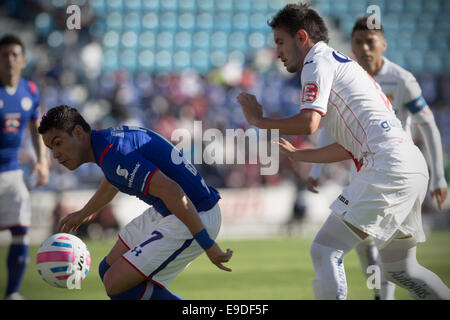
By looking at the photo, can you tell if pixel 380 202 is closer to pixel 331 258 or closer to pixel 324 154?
pixel 331 258

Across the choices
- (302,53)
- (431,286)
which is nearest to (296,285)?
(431,286)

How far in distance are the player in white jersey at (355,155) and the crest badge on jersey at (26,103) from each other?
3923 mm

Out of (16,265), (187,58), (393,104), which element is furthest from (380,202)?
(187,58)

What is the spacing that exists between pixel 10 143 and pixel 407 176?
490 centimetres

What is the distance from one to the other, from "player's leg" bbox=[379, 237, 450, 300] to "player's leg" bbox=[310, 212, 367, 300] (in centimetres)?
33

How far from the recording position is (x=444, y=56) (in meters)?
21.3

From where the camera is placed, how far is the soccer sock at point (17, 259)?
21.5 feet

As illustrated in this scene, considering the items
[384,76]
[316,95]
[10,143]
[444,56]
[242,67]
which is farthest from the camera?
[444,56]

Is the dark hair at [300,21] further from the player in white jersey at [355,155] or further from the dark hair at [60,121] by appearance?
the dark hair at [60,121]

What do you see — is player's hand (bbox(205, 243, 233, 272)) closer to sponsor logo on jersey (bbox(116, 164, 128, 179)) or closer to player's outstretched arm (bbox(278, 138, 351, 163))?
sponsor logo on jersey (bbox(116, 164, 128, 179))

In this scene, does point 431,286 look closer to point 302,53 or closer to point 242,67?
point 302,53

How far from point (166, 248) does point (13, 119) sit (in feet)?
12.7

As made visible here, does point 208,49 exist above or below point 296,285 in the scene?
above

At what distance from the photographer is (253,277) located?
27.4 feet
